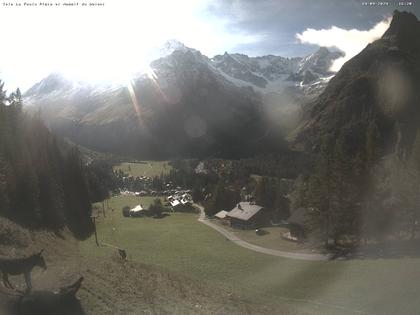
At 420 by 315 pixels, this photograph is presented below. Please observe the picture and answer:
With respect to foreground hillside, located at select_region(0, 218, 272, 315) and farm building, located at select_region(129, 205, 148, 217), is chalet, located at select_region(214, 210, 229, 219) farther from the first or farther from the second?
foreground hillside, located at select_region(0, 218, 272, 315)

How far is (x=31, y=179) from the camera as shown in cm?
5600

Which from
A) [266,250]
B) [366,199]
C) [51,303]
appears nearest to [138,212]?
[266,250]

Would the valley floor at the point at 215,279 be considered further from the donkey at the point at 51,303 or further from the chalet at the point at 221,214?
the chalet at the point at 221,214

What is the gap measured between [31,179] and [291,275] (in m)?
38.7

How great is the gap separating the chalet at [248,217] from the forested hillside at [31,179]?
A: 3864 cm

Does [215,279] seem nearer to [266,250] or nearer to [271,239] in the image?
[266,250]

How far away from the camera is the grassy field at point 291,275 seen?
36219 mm

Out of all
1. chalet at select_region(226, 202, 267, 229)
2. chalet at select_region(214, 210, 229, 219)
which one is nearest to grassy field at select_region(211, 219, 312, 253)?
chalet at select_region(226, 202, 267, 229)

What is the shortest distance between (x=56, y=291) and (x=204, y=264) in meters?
37.1

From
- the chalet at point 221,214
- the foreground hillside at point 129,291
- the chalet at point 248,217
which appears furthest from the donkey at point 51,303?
the chalet at point 221,214

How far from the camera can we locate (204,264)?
5594 cm

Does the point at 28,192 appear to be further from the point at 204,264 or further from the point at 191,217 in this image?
the point at 191,217

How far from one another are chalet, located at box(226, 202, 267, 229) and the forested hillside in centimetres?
3864

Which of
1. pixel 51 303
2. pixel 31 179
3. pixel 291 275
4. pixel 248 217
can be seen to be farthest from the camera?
pixel 248 217
